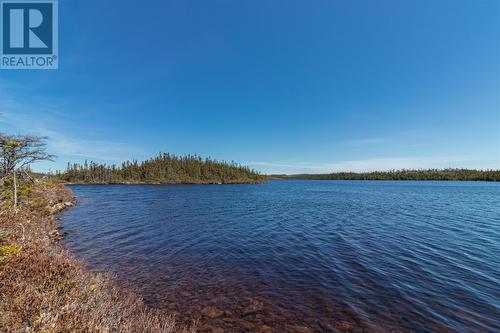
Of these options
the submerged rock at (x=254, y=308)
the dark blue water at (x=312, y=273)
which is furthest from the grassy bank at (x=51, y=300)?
the dark blue water at (x=312, y=273)

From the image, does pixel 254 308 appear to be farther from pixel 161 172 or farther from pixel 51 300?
pixel 161 172

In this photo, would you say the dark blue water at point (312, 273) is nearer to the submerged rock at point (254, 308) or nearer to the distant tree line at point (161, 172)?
the submerged rock at point (254, 308)

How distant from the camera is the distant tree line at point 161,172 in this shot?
14562cm

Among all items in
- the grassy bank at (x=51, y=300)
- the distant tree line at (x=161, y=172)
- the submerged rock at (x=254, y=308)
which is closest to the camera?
the grassy bank at (x=51, y=300)

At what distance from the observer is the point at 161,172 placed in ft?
483

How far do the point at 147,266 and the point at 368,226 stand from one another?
20546mm

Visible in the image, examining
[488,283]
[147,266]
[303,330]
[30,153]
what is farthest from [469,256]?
[30,153]

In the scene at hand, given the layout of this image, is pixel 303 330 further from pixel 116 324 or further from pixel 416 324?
pixel 116 324

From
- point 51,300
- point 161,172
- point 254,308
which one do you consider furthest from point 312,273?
point 161,172

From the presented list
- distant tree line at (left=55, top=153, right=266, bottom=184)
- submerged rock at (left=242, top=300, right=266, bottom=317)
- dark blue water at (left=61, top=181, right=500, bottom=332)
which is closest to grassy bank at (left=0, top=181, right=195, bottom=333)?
submerged rock at (left=242, top=300, right=266, bottom=317)

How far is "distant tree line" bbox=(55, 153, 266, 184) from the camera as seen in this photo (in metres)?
146

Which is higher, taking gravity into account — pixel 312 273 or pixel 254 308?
pixel 254 308

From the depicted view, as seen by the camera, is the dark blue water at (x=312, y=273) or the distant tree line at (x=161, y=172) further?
the distant tree line at (x=161, y=172)

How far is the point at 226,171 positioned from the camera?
552 feet
